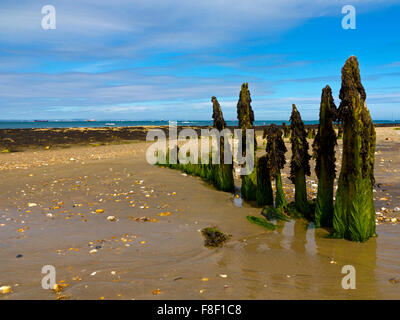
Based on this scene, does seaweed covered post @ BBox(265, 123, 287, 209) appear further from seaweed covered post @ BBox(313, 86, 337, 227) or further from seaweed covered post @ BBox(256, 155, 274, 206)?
seaweed covered post @ BBox(313, 86, 337, 227)

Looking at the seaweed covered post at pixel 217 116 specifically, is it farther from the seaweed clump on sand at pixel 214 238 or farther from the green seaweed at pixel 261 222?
the seaweed clump on sand at pixel 214 238

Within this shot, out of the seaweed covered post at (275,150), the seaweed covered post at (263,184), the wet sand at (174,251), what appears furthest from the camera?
the seaweed covered post at (263,184)

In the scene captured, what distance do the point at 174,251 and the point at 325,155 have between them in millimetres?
3959

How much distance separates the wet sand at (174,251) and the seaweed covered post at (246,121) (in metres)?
0.67

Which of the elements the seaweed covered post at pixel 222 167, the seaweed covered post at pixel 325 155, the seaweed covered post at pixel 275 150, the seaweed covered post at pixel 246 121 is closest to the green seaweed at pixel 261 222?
the seaweed covered post at pixel 325 155

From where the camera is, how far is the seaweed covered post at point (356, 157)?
6.34 meters

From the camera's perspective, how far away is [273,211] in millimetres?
8492

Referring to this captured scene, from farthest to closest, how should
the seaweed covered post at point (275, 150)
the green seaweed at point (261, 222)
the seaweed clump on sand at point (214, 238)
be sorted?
the seaweed covered post at point (275, 150)
the green seaweed at point (261, 222)
the seaweed clump on sand at point (214, 238)

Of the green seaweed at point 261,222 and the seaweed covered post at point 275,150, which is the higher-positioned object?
the seaweed covered post at point 275,150

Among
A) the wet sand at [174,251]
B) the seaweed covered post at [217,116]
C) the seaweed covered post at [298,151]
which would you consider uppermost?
the seaweed covered post at [217,116]

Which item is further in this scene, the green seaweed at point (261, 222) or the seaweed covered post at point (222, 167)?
the seaweed covered post at point (222, 167)
